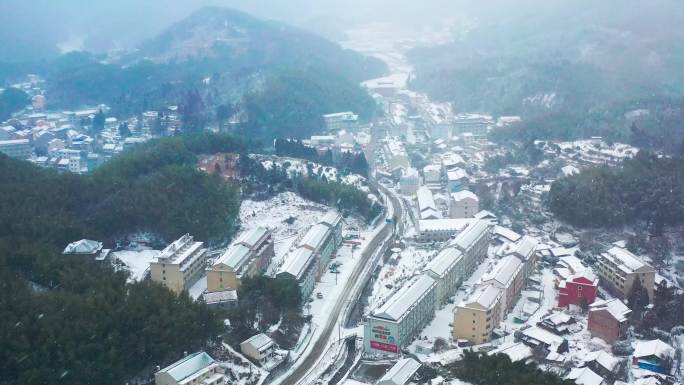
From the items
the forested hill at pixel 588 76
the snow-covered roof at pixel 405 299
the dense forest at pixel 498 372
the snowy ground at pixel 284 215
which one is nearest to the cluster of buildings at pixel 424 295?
the snow-covered roof at pixel 405 299

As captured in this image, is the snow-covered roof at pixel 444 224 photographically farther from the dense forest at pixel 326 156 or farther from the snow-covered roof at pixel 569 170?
the dense forest at pixel 326 156

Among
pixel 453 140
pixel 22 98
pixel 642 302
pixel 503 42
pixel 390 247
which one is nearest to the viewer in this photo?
pixel 642 302

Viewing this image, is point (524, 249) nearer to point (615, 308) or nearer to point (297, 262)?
point (615, 308)

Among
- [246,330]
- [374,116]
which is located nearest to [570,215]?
[246,330]

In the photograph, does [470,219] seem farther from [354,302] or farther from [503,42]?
[503,42]

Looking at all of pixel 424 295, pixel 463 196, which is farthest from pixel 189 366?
pixel 463 196

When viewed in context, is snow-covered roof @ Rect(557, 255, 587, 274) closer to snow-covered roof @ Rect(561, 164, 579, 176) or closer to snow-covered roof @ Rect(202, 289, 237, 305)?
snow-covered roof @ Rect(561, 164, 579, 176)

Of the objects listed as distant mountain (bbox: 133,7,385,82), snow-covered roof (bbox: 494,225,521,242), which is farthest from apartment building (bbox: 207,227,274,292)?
distant mountain (bbox: 133,7,385,82)
